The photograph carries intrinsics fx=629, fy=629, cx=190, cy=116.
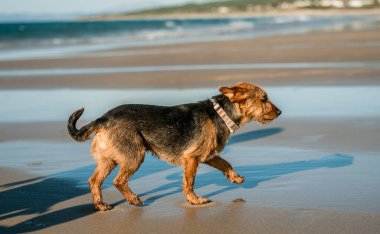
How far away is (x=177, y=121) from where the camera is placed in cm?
657

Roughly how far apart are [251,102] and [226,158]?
5.43 feet

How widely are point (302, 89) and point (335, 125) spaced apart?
13.6ft

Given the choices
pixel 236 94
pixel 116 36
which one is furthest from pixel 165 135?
pixel 116 36

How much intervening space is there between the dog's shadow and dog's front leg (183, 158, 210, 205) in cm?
33

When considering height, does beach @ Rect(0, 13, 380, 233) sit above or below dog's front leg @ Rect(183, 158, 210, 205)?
below

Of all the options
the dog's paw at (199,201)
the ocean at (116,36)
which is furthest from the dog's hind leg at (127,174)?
the ocean at (116,36)

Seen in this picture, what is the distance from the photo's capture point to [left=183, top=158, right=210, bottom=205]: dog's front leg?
6348 millimetres

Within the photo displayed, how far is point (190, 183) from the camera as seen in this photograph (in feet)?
21.1

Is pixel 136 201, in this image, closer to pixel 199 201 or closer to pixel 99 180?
pixel 99 180

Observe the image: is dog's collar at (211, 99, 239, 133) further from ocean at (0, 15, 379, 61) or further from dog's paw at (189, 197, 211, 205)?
ocean at (0, 15, 379, 61)

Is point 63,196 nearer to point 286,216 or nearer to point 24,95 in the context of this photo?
point 286,216

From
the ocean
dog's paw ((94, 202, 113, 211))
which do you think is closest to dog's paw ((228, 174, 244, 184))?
dog's paw ((94, 202, 113, 211))

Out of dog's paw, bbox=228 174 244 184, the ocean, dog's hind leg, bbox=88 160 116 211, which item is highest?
dog's hind leg, bbox=88 160 116 211

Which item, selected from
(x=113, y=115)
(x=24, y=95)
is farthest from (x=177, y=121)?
(x=24, y=95)
